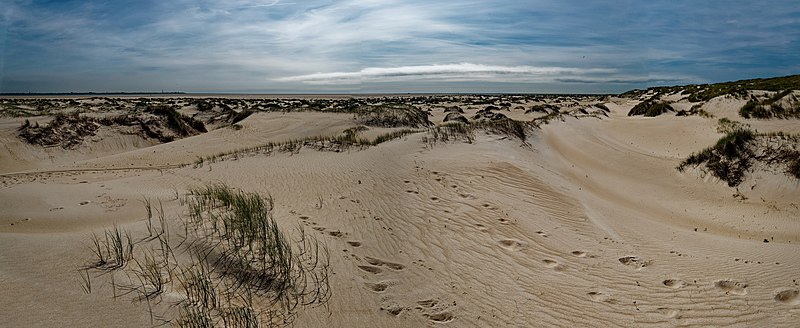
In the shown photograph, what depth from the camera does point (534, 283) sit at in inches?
189

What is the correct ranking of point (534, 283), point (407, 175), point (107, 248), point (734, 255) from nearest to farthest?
point (107, 248)
point (534, 283)
point (734, 255)
point (407, 175)

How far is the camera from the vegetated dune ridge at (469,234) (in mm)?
3986

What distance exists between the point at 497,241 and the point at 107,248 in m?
4.70

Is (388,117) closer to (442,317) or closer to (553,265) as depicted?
(553,265)

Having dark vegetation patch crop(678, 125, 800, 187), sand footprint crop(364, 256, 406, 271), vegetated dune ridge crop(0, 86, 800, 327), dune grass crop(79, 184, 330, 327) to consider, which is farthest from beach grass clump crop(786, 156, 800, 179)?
dune grass crop(79, 184, 330, 327)

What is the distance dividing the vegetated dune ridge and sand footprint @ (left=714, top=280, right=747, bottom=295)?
2cm

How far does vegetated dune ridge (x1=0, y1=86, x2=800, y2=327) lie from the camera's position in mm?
3986

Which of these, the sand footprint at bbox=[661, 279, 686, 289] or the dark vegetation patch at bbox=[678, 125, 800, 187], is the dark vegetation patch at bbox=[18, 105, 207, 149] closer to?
the sand footprint at bbox=[661, 279, 686, 289]

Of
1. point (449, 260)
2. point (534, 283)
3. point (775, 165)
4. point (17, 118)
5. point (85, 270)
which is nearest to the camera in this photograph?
point (85, 270)

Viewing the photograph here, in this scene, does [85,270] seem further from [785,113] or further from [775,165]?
[785,113]

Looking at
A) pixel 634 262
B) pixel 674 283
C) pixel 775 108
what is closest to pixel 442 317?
pixel 674 283

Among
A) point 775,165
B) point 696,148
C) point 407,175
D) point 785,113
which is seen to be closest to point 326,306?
point 407,175

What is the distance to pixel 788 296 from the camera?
4.41 m

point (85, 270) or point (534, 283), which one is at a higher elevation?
point (85, 270)
